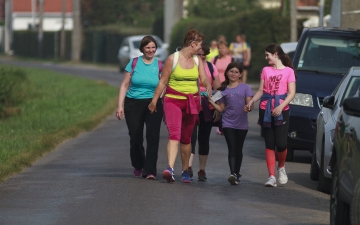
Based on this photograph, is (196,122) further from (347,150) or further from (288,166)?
(347,150)

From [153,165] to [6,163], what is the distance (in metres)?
2.31

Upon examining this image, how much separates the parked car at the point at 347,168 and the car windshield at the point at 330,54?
6.85 m

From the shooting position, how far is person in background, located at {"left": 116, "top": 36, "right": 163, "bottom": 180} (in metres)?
12.0

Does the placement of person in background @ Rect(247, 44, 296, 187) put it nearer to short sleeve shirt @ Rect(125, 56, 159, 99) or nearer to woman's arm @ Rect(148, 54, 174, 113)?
woman's arm @ Rect(148, 54, 174, 113)

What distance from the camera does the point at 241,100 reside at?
11914mm

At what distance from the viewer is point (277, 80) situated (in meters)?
11.7

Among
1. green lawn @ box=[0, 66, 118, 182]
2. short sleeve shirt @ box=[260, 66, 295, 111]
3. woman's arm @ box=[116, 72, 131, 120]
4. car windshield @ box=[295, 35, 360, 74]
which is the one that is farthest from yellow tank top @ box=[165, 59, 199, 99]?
car windshield @ box=[295, 35, 360, 74]

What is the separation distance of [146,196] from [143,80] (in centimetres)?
197

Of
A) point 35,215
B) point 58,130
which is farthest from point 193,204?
point 58,130

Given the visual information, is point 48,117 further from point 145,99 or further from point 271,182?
point 271,182

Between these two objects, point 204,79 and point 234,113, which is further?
point 234,113

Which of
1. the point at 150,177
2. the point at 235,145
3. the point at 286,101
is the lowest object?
the point at 150,177

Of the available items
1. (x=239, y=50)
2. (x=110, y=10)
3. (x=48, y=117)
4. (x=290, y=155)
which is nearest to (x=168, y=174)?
(x=290, y=155)

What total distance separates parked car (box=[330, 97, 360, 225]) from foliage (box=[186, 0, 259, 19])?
48992 millimetres
